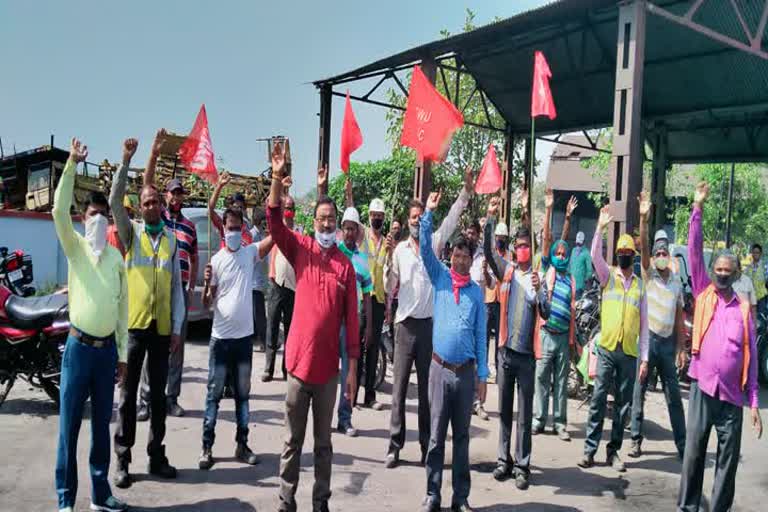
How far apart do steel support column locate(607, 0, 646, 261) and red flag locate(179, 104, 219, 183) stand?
17.4 feet

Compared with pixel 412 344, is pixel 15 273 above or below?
above

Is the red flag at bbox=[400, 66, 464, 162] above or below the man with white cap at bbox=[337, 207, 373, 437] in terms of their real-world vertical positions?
above

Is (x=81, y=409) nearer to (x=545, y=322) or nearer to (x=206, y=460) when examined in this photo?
(x=206, y=460)

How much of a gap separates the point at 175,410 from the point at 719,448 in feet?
17.1

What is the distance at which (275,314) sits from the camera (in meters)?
8.38

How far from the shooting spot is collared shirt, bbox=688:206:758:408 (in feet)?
14.5

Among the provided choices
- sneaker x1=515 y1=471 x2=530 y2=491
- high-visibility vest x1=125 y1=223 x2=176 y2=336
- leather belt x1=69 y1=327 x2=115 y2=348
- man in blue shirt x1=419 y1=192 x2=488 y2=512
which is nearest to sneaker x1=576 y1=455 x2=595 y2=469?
sneaker x1=515 y1=471 x2=530 y2=491

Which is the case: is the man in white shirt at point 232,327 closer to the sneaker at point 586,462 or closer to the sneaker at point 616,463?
the sneaker at point 586,462

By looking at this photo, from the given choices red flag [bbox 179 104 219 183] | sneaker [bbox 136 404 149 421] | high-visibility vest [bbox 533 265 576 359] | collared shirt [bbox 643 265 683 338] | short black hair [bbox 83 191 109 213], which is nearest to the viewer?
short black hair [bbox 83 191 109 213]

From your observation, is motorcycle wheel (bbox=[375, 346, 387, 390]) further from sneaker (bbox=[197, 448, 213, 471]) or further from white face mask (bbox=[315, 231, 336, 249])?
white face mask (bbox=[315, 231, 336, 249])

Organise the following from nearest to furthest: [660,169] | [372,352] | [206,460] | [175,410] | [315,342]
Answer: [315,342], [206,460], [175,410], [372,352], [660,169]

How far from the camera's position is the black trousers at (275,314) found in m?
8.20

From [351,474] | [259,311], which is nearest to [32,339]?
[259,311]

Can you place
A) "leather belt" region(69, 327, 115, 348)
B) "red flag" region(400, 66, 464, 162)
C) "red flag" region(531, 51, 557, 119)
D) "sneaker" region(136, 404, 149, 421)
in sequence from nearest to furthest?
"leather belt" region(69, 327, 115, 348)
"sneaker" region(136, 404, 149, 421)
"red flag" region(400, 66, 464, 162)
"red flag" region(531, 51, 557, 119)
